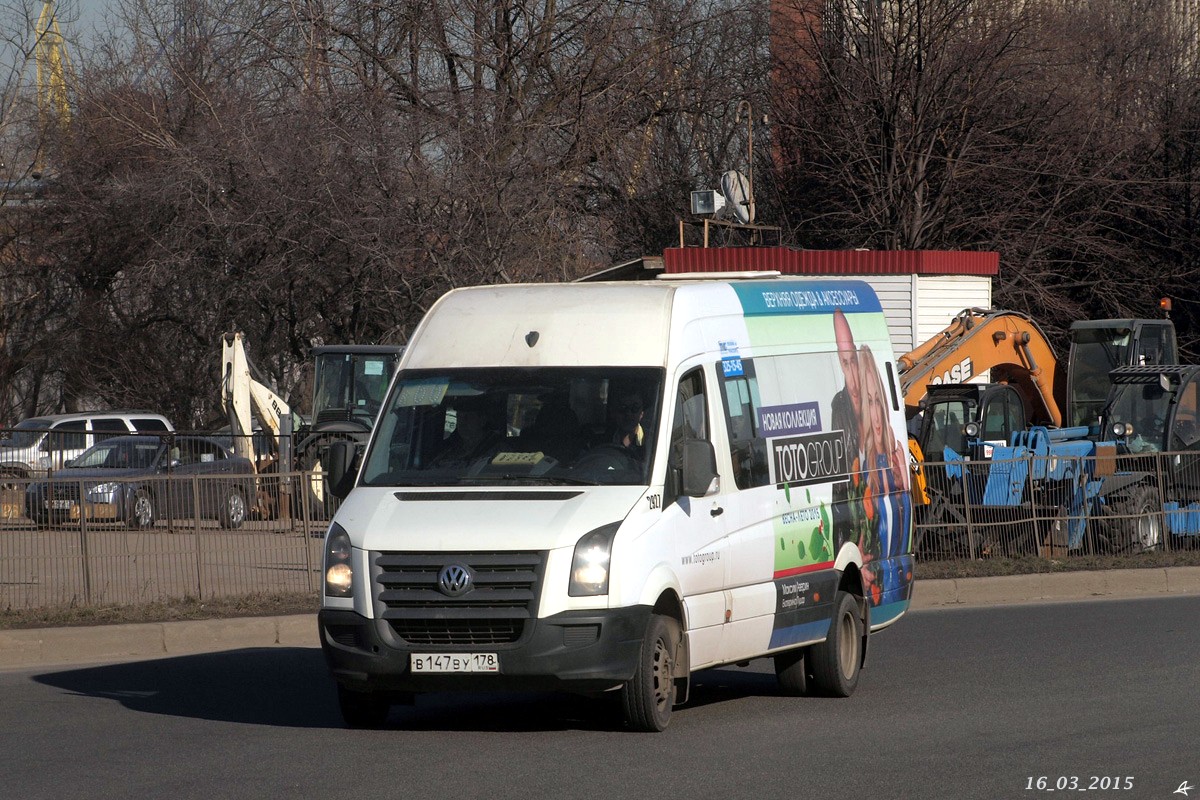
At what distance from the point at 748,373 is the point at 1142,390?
44.6ft

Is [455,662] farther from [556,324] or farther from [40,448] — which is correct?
[40,448]

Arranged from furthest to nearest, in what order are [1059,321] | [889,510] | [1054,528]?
[1059,321] < [1054,528] < [889,510]

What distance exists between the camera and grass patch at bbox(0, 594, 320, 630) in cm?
1343

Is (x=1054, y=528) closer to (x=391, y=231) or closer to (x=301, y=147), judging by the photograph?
(x=391, y=231)

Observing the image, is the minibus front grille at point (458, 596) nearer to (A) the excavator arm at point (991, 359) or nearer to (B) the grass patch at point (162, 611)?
(B) the grass patch at point (162, 611)

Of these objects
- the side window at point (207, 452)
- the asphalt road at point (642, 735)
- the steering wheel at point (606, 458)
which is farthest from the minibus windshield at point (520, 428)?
the side window at point (207, 452)

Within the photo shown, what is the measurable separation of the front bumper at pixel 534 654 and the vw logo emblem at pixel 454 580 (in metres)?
0.30

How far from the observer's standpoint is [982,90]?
3416 cm

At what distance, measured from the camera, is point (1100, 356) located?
24.4 metres

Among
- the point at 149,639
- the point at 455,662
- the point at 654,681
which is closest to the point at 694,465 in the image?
the point at 654,681

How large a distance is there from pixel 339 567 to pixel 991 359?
51.3 feet

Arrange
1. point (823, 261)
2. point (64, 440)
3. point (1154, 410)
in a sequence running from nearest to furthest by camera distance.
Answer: point (1154, 410) → point (64, 440) → point (823, 261)

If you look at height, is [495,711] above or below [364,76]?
below

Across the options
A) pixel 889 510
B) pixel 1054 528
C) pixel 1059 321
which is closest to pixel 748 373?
pixel 889 510
